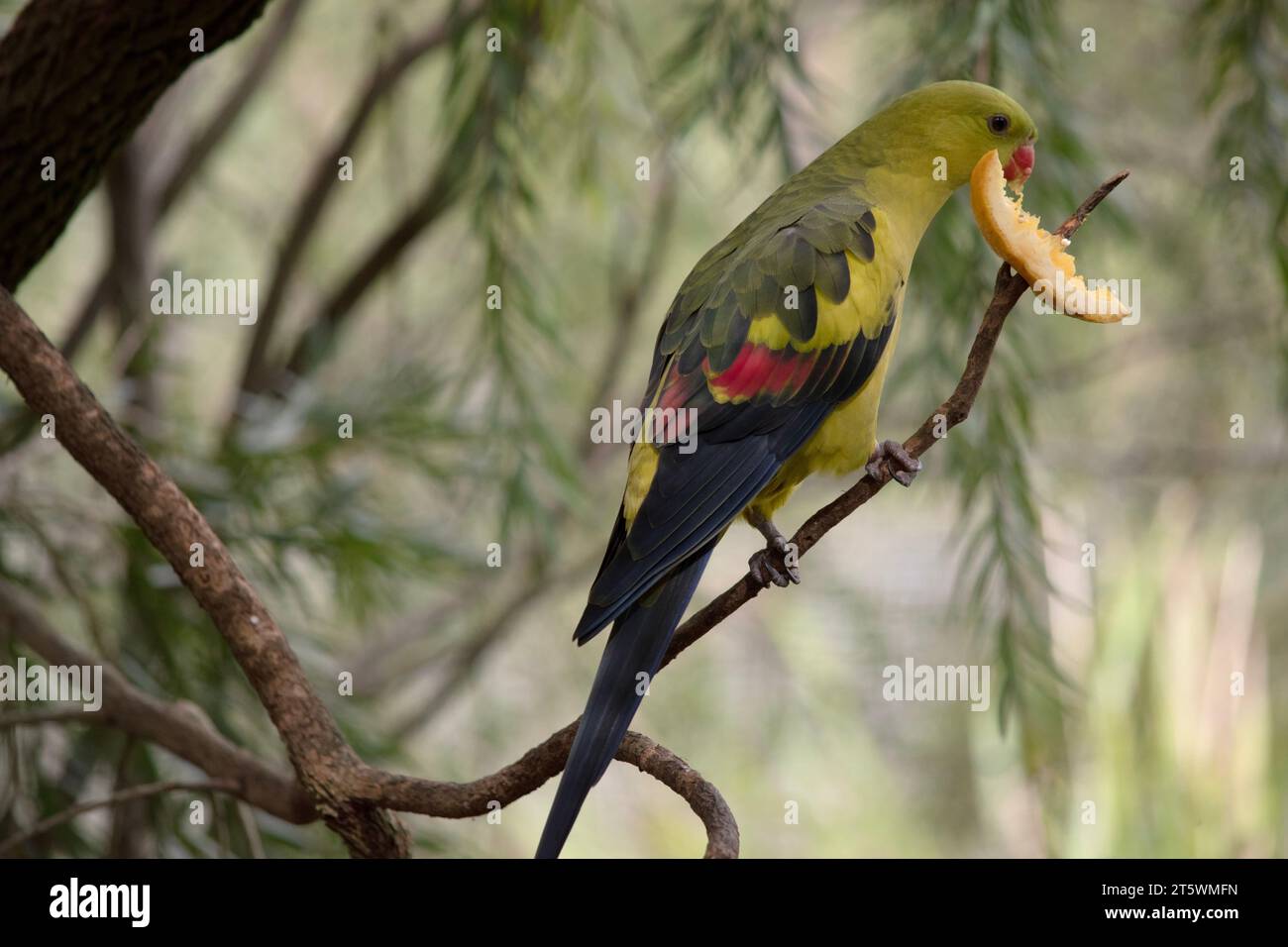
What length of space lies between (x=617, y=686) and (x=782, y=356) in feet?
1.88

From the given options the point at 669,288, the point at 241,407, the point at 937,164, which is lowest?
the point at 937,164

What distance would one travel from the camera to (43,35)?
2.11 meters

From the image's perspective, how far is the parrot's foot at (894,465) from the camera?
1819mm

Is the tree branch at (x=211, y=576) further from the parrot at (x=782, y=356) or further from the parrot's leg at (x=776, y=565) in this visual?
the parrot's leg at (x=776, y=565)

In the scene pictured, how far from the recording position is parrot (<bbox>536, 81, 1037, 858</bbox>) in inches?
66.6

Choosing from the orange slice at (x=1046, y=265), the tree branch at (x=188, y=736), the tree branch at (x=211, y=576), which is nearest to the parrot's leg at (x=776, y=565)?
the orange slice at (x=1046, y=265)

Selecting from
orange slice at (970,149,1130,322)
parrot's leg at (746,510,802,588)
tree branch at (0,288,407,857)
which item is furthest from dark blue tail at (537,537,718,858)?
orange slice at (970,149,1130,322)

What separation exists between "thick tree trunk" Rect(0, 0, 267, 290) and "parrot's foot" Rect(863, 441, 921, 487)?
3.99 feet

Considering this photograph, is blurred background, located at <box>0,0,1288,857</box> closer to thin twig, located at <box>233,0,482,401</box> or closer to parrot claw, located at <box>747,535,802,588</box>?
thin twig, located at <box>233,0,482,401</box>

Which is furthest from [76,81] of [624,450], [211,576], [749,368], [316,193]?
[624,450]

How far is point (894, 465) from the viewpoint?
1.87 meters
